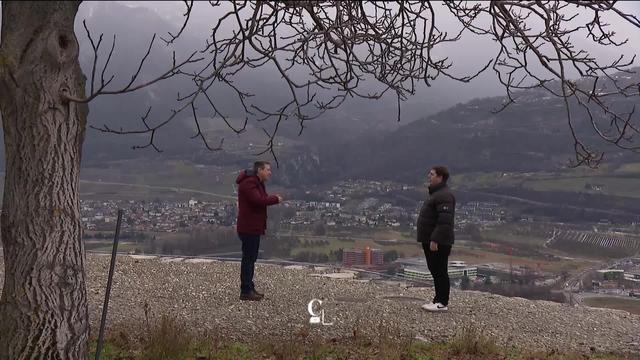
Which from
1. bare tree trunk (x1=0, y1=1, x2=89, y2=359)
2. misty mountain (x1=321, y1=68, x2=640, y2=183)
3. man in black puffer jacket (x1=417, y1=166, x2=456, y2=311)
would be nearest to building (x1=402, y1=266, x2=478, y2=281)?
man in black puffer jacket (x1=417, y1=166, x2=456, y2=311)

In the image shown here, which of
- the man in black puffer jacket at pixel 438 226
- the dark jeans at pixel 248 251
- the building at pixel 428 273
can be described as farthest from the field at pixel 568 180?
the dark jeans at pixel 248 251

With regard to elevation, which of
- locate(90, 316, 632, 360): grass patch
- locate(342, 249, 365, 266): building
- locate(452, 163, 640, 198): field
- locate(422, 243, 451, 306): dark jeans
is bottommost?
locate(342, 249, 365, 266): building

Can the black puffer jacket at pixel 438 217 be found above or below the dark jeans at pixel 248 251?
above

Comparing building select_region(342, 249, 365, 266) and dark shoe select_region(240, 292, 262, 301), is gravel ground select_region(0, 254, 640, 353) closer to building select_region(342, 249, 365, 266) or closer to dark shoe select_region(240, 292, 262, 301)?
dark shoe select_region(240, 292, 262, 301)

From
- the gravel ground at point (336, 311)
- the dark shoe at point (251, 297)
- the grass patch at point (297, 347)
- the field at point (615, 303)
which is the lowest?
the field at point (615, 303)

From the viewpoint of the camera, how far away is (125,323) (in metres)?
6.80

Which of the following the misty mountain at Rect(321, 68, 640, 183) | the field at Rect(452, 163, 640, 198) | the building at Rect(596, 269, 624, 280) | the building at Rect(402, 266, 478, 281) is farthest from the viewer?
the misty mountain at Rect(321, 68, 640, 183)

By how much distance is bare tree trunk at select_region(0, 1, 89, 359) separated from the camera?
3.69 m

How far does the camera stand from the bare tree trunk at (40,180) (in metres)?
3.69

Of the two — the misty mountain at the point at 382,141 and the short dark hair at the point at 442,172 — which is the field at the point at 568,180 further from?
the short dark hair at the point at 442,172

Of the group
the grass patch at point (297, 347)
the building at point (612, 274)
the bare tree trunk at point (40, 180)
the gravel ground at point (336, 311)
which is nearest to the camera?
the bare tree trunk at point (40, 180)

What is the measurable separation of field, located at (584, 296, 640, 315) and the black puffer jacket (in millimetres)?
4084

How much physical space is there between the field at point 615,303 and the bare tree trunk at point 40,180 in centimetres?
855

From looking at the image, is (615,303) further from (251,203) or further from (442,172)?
(251,203)
